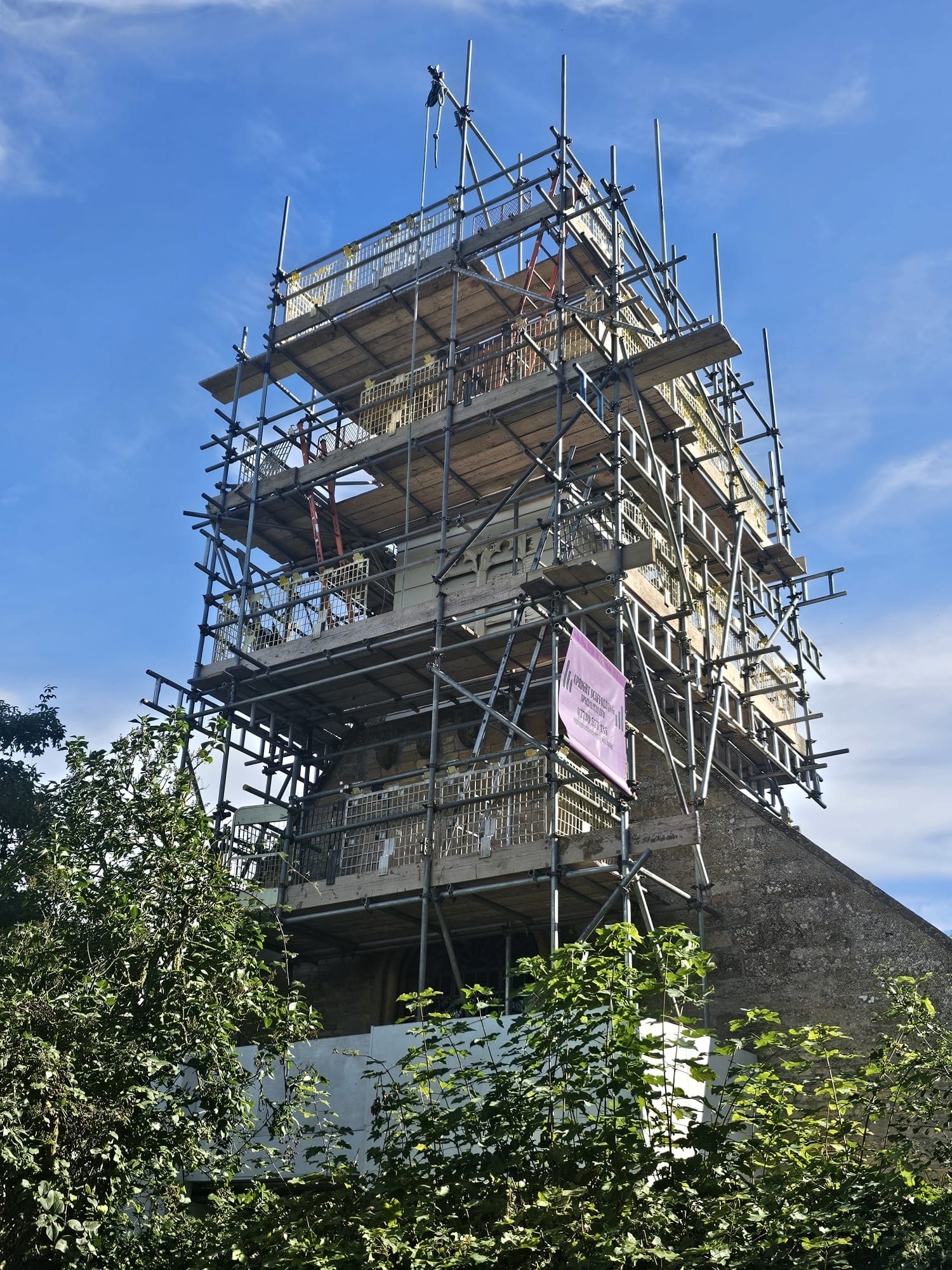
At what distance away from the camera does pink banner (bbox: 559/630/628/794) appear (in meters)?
15.1

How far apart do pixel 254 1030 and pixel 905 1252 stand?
440 inches

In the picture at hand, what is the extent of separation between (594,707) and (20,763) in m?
9.21

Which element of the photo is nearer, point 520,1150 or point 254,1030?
point 520,1150

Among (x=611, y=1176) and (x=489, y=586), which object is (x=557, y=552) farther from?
(x=611, y=1176)

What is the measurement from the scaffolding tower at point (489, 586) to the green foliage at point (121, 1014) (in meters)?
4.77

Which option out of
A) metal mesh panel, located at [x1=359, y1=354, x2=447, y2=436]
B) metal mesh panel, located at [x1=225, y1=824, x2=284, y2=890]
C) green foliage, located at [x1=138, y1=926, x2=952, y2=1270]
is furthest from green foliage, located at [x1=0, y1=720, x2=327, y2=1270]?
metal mesh panel, located at [x1=359, y1=354, x2=447, y2=436]

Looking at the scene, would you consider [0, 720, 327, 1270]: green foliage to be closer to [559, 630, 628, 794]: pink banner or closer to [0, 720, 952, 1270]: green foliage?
[0, 720, 952, 1270]: green foliage

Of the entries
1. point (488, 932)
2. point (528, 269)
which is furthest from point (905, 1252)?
point (528, 269)

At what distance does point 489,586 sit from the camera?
17.7m

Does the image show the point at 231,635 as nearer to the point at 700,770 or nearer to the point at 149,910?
the point at 700,770

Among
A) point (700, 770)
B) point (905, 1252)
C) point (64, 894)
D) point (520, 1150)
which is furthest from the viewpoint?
point (700, 770)

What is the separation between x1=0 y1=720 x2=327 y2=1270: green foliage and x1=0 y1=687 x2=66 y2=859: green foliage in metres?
5.94

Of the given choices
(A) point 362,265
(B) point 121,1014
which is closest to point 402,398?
(A) point 362,265

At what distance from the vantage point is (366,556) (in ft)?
69.1
